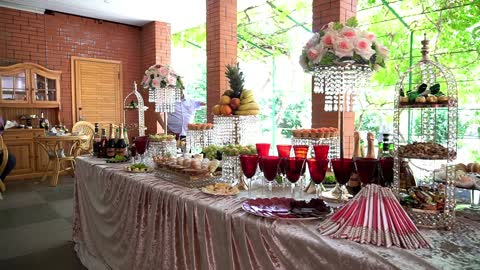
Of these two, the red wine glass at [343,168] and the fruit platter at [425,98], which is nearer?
the fruit platter at [425,98]

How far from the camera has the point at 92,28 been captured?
22.7 feet

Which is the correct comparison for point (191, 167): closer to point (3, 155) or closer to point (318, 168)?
point (318, 168)

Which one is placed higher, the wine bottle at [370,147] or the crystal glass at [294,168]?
the wine bottle at [370,147]

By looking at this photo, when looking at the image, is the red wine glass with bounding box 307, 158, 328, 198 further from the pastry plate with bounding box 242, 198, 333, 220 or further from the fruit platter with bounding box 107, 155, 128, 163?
the fruit platter with bounding box 107, 155, 128, 163

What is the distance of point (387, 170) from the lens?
1279mm

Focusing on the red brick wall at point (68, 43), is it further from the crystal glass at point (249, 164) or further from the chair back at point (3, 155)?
the crystal glass at point (249, 164)

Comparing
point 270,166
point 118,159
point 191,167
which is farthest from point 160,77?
point 270,166

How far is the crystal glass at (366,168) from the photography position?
1.26 meters

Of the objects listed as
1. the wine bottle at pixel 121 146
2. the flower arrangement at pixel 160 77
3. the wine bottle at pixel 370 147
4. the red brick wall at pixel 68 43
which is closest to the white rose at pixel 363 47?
the wine bottle at pixel 370 147

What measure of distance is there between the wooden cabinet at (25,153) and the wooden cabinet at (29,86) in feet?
1.67

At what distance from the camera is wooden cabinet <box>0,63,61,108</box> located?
19.3 feet

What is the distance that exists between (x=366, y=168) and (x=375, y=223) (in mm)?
315

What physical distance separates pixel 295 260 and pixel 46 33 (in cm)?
698

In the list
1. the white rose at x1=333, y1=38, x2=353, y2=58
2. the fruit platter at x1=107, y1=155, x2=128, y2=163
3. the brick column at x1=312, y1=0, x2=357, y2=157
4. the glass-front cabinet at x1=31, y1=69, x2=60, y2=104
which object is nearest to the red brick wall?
the glass-front cabinet at x1=31, y1=69, x2=60, y2=104
